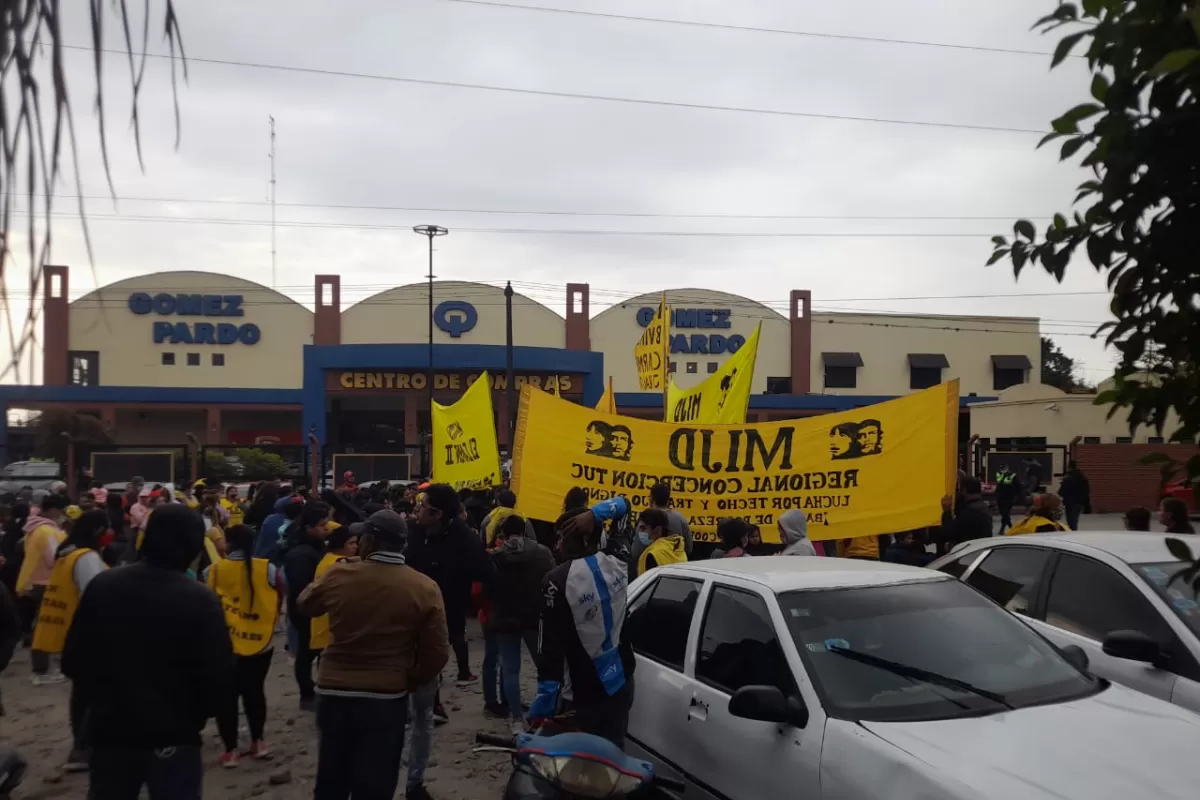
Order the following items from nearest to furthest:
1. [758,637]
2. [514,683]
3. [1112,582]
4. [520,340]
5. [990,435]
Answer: [758,637] < [1112,582] < [514,683] < [990,435] < [520,340]

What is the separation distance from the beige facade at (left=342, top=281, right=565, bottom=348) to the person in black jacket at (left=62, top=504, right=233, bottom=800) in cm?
4427

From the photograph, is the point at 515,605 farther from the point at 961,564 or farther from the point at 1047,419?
the point at 1047,419

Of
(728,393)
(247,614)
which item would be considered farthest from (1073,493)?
(247,614)

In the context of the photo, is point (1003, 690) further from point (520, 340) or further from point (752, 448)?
point (520, 340)

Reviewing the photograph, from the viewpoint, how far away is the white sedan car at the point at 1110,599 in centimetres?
466

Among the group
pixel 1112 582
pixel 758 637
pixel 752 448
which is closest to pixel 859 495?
pixel 752 448

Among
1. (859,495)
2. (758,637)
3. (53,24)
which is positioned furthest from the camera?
(859,495)

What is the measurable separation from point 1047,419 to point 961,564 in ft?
97.8

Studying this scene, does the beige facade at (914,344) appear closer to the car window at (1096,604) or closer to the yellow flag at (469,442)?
the yellow flag at (469,442)

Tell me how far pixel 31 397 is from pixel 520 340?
4669cm

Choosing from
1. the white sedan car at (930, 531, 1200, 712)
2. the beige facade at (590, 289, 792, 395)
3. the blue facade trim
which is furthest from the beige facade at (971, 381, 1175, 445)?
the white sedan car at (930, 531, 1200, 712)

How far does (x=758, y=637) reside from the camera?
14.5 ft

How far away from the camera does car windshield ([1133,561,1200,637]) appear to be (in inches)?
189

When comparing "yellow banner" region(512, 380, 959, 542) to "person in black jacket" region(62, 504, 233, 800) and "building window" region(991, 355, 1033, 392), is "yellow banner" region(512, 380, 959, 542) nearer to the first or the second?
"person in black jacket" region(62, 504, 233, 800)
